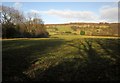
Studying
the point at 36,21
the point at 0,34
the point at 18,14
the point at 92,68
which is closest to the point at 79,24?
the point at 36,21

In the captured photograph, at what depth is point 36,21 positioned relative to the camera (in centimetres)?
8525

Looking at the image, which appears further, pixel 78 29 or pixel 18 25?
pixel 78 29

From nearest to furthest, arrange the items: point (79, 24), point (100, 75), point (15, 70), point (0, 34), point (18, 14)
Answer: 1. point (100, 75)
2. point (15, 70)
3. point (0, 34)
4. point (18, 14)
5. point (79, 24)

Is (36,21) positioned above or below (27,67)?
above

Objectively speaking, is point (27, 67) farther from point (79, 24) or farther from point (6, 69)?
point (79, 24)

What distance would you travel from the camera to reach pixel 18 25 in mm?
67938

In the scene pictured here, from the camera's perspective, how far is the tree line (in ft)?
204

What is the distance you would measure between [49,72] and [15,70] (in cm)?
209

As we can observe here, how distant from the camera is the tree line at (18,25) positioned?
2449 inches

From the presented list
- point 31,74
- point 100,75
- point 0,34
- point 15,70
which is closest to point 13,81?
point 31,74

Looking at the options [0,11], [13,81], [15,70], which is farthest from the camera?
[0,11]

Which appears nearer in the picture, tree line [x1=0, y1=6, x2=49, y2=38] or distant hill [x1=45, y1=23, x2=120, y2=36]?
tree line [x1=0, y1=6, x2=49, y2=38]

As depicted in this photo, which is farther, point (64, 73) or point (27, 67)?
point (27, 67)

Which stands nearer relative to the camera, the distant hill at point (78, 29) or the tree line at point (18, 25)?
the tree line at point (18, 25)
